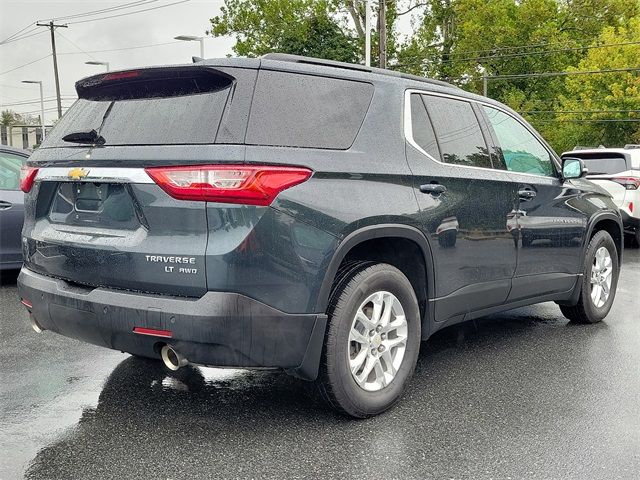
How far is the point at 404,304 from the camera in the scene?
390 centimetres

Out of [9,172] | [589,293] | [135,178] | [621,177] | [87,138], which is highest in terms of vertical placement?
[87,138]

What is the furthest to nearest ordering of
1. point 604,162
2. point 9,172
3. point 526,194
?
point 604,162
point 9,172
point 526,194

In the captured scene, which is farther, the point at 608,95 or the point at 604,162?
the point at 608,95

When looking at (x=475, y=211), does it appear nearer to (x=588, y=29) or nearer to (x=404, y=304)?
(x=404, y=304)

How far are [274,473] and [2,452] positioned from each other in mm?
1286

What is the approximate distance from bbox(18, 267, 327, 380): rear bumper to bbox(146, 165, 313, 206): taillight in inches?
17.1

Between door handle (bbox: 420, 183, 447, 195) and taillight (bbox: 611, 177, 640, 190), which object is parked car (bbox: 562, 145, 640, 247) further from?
door handle (bbox: 420, 183, 447, 195)

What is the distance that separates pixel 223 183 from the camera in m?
3.14

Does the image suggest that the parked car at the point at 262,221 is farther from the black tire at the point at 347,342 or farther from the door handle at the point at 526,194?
the door handle at the point at 526,194

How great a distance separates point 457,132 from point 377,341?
1513mm

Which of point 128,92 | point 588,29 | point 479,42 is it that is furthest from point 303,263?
point 588,29

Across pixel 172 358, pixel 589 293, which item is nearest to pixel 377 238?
pixel 172 358

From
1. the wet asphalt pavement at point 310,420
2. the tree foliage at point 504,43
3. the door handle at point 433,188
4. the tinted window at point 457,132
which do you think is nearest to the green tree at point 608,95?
the tree foliage at point 504,43

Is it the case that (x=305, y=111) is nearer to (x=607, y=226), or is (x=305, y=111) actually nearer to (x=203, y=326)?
(x=203, y=326)
